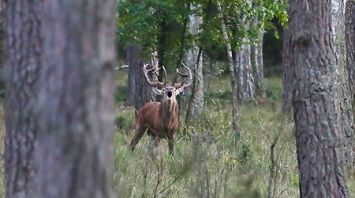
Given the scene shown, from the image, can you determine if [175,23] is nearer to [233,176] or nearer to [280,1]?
[280,1]

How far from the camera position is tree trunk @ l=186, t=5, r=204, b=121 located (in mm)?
17969

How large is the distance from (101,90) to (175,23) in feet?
44.1

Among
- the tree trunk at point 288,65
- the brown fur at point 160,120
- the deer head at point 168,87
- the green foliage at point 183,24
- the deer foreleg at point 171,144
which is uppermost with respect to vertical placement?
the green foliage at point 183,24

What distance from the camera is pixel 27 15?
6.09 meters

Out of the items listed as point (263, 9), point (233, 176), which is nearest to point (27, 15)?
point (233, 176)

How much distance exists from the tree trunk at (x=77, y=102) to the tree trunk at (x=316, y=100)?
445 centimetres

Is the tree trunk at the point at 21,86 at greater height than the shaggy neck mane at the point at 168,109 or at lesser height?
greater

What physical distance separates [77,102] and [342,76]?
928cm

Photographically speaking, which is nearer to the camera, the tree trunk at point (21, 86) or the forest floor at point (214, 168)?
the tree trunk at point (21, 86)

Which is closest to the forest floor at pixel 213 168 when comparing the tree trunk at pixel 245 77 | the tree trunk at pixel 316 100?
the tree trunk at pixel 316 100

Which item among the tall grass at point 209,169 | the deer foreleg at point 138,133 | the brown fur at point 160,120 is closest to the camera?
the tall grass at point 209,169

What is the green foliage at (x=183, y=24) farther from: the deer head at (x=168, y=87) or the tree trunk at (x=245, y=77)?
the tree trunk at (x=245, y=77)

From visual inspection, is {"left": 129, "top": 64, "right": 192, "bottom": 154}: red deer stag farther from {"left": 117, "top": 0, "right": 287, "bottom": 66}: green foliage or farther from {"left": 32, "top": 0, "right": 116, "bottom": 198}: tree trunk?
{"left": 32, "top": 0, "right": 116, "bottom": 198}: tree trunk

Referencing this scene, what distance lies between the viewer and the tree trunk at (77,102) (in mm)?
3895
